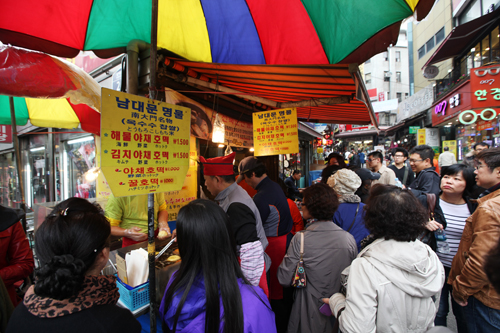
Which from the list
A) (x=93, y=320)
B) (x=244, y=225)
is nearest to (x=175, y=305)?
(x=93, y=320)

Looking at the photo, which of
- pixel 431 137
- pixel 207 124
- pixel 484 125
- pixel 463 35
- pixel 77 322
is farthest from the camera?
pixel 431 137

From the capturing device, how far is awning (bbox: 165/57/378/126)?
2752 millimetres

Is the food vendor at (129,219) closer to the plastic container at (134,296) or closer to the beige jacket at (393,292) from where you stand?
the plastic container at (134,296)

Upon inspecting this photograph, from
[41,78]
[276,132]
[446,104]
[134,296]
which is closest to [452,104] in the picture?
[446,104]

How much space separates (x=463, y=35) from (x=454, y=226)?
44.6 ft

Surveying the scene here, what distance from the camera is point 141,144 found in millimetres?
1621

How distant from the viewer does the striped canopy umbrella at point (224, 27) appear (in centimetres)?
202

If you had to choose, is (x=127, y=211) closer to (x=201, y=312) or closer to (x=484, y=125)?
(x=201, y=312)

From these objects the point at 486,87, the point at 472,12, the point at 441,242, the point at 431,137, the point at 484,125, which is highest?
the point at 472,12

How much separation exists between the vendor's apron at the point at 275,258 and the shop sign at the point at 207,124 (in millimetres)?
2035

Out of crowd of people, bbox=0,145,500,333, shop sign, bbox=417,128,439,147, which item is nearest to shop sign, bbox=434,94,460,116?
shop sign, bbox=417,128,439,147

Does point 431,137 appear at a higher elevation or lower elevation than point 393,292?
higher

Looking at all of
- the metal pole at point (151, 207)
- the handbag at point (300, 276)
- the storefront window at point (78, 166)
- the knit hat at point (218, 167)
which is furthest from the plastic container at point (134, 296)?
the storefront window at point (78, 166)

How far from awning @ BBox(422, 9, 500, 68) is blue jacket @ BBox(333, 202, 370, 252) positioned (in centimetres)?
1237
